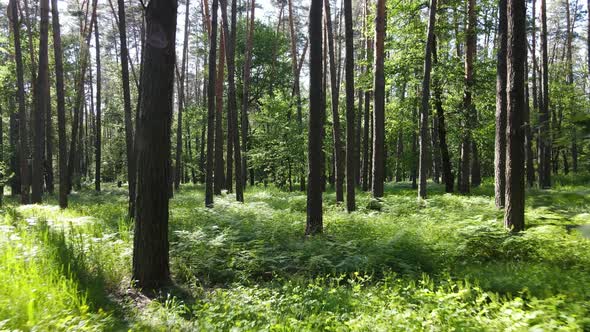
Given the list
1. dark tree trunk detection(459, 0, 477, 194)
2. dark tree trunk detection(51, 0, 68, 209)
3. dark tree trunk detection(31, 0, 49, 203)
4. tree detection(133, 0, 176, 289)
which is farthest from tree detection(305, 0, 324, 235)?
dark tree trunk detection(31, 0, 49, 203)

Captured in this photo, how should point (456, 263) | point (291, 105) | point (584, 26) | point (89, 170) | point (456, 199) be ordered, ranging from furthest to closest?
point (89, 170) → point (584, 26) → point (291, 105) → point (456, 199) → point (456, 263)

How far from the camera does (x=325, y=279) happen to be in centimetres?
571

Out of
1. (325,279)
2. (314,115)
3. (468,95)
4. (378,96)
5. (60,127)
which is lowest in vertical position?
(325,279)

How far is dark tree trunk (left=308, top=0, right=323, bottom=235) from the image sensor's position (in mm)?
8531

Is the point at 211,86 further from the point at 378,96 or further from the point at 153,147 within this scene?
the point at 153,147

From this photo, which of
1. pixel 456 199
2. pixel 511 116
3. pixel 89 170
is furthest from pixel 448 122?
pixel 89 170

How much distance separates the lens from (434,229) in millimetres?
7887

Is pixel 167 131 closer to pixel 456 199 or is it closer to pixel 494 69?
pixel 456 199

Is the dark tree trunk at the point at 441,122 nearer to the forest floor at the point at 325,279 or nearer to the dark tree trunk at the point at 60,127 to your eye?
the forest floor at the point at 325,279

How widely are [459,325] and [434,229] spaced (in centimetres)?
450

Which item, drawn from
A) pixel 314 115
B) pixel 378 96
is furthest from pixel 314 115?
pixel 378 96

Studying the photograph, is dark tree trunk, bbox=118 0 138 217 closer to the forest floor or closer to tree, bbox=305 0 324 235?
the forest floor

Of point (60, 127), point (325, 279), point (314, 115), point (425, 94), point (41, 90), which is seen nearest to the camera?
point (325, 279)

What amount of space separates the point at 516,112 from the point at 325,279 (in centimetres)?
467
